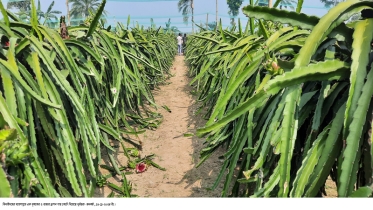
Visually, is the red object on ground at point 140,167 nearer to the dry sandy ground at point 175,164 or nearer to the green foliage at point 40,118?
the dry sandy ground at point 175,164

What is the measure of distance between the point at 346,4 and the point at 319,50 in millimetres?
155

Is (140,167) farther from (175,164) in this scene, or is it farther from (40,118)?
(40,118)

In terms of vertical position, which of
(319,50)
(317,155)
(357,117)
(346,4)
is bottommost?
(317,155)

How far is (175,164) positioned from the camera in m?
2.35

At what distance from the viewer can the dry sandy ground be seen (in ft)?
6.46

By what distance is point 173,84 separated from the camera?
5.58 m

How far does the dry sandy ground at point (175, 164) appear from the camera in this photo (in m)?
1.97

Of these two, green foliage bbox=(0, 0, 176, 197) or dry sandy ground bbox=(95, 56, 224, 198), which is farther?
dry sandy ground bbox=(95, 56, 224, 198)

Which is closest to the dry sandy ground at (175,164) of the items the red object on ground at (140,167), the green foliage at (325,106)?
the red object on ground at (140,167)

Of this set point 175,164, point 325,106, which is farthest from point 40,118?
point 175,164

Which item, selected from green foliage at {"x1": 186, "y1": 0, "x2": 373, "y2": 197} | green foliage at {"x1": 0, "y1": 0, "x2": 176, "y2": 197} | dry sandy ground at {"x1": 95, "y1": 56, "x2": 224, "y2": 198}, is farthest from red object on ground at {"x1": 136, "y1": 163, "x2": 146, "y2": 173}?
green foliage at {"x1": 186, "y1": 0, "x2": 373, "y2": 197}

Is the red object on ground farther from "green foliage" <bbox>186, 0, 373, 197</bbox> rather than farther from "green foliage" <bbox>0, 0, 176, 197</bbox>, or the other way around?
"green foliage" <bbox>186, 0, 373, 197</bbox>
